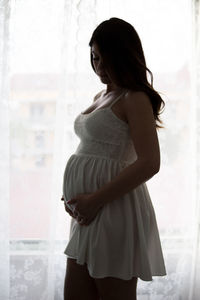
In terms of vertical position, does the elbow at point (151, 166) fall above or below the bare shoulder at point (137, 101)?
below

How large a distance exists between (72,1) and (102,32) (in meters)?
0.78

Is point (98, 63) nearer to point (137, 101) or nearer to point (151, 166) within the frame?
point (137, 101)

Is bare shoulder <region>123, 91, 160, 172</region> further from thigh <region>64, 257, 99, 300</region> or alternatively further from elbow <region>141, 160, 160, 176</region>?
thigh <region>64, 257, 99, 300</region>

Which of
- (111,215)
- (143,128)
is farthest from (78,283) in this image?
(143,128)

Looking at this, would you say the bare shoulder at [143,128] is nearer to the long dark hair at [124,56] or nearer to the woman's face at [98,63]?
the long dark hair at [124,56]

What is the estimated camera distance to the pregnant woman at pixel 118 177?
106 centimetres

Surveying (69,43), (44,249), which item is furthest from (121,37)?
(44,249)

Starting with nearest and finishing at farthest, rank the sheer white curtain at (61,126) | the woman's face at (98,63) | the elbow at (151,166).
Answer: the elbow at (151,166), the woman's face at (98,63), the sheer white curtain at (61,126)

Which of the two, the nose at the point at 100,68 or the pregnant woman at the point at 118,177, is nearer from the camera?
the pregnant woman at the point at 118,177

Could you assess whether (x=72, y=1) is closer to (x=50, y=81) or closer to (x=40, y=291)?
(x=50, y=81)

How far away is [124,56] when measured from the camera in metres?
1.09

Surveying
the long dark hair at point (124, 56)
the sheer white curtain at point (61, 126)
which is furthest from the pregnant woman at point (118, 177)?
the sheer white curtain at point (61, 126)

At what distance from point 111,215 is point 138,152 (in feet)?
0.71

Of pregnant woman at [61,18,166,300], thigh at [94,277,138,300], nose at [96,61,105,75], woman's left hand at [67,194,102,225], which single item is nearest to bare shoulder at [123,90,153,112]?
pregnant woman at [61,18,166,300]
